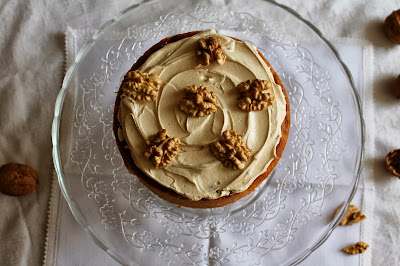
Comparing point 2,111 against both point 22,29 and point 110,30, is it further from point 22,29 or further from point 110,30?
point 110,30

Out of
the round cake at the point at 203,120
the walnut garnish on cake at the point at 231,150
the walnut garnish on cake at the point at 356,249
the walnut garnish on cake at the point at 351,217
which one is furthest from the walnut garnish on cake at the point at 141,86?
the walnut garnish on cake at the point at 356,249

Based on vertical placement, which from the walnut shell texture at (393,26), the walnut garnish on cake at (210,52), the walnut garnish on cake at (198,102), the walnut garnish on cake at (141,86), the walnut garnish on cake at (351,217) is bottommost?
the walnut garnish on cake at (351,217)

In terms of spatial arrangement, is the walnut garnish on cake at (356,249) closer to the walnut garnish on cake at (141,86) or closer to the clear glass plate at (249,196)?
the clear glass plate at (249,196)

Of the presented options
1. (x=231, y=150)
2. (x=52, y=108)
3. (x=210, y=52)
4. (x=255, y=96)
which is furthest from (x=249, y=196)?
(x=52, y=108)

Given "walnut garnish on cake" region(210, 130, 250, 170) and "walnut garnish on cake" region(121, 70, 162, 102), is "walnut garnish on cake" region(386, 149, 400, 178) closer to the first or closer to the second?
"walnut garnish on cake" region(210, 130, 250, 170)

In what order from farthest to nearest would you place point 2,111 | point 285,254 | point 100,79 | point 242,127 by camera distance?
point 2,111 < point 100,79 < point 285,254 < point 242,127

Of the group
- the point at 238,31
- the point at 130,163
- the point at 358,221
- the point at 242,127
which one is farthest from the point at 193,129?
the point at 358,221

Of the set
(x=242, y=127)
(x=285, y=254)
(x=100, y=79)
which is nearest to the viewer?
(x=242, y=127)
